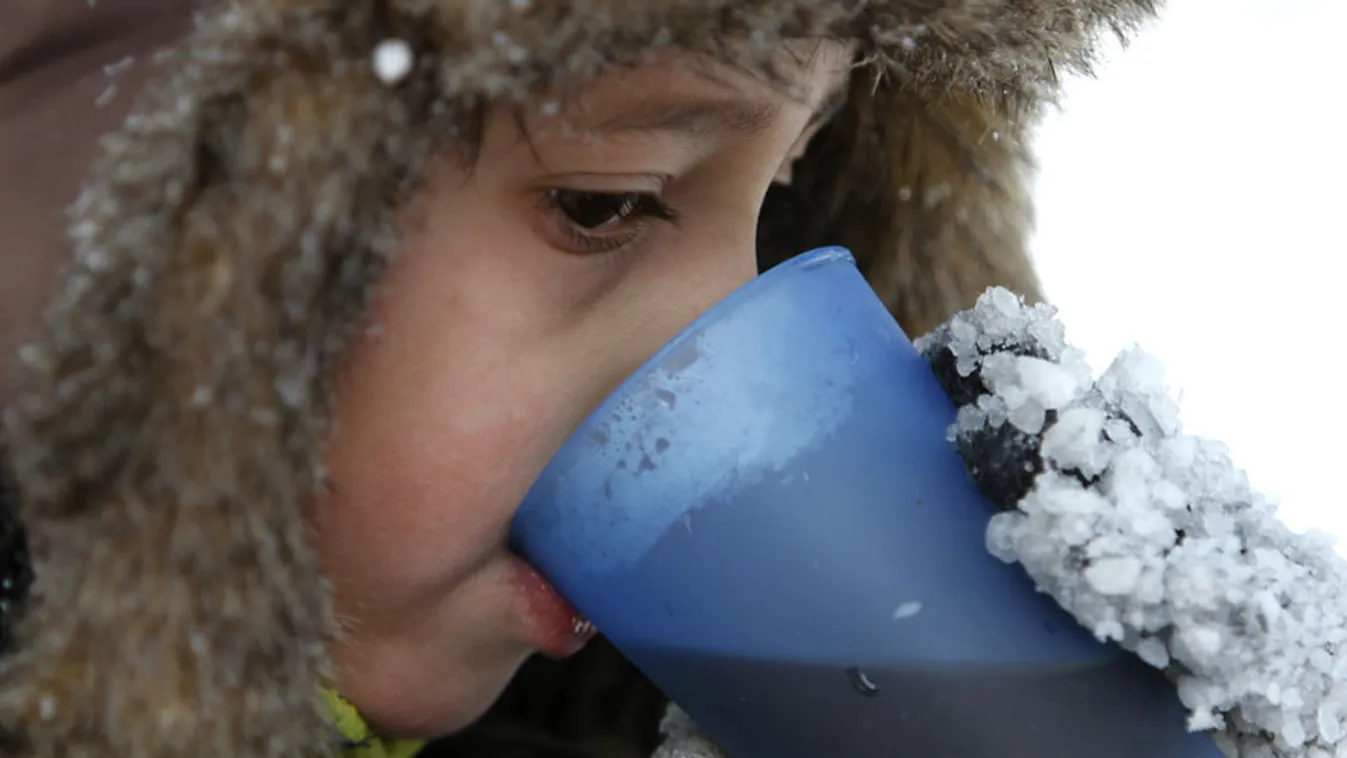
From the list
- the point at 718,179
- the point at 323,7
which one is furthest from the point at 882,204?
the point at 323,7

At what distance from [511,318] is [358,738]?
0.28 m

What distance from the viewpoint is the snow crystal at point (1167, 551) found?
19.2 inches

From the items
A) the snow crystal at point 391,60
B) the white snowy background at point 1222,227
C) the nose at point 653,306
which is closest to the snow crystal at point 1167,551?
the nose at point 653,306

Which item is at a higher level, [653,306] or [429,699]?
[653,306]

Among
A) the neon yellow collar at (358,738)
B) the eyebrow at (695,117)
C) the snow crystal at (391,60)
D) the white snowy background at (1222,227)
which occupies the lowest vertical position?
the white snowy background at (1222,227)

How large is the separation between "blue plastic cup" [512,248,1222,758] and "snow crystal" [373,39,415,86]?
0.16 metres

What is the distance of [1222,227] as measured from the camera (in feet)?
5.62

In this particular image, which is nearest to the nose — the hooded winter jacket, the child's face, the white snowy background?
the child's face

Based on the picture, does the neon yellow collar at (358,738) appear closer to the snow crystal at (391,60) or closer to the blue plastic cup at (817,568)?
the blue plastic cup at (817,568)

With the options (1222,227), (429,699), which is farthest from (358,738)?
(1222,227)

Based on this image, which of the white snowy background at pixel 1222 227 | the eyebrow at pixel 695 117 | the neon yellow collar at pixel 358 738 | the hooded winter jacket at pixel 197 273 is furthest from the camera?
the white snowy background at pixel 1222 227

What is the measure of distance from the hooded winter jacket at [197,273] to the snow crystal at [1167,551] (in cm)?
20

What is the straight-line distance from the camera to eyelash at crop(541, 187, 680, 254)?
0.61 meters

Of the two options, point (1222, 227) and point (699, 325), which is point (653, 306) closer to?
point (699, 325)
